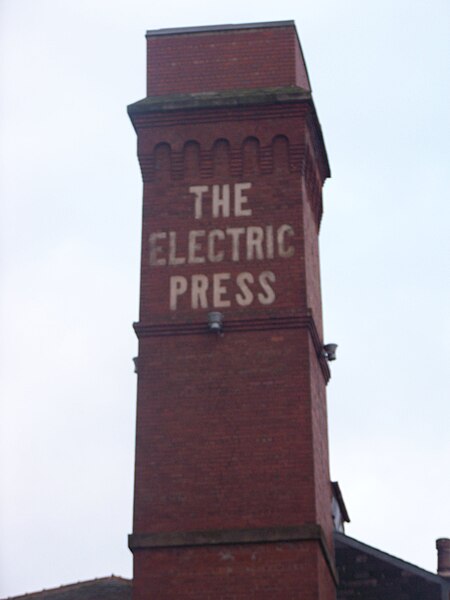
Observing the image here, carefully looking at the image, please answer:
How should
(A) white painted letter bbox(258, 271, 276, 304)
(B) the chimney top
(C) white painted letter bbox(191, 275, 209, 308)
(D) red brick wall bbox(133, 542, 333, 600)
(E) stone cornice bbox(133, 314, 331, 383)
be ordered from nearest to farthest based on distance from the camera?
(D) red brick wall bbox(133, 542, 333, 600) < (E) stone cornice bbox(133, 314, 331, 383) < (A) white painted letter bbox(258, 271, 276, 304) < (C) white painted letter bbox(191, 275, 209, 308) < (B) the chimney top

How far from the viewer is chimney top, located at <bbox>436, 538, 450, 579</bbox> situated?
31.1 metres

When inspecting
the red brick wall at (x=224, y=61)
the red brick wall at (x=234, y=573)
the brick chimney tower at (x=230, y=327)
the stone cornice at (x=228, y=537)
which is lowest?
the red brick wall at (x=234, y=573)

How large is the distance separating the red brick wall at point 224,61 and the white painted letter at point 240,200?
1.87 m

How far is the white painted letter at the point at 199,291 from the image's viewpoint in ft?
88.8

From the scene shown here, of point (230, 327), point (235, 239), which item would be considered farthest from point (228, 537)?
point (235, 239)

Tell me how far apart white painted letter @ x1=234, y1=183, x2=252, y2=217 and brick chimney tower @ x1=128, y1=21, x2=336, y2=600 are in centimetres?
2

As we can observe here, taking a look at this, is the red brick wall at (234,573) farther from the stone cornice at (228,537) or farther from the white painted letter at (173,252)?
the white painted letter at (173,252)

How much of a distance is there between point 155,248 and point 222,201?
4.51 feet

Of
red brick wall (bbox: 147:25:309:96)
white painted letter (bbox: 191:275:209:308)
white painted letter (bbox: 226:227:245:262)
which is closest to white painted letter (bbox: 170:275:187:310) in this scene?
white painted letter (bbox: 191:275:209:308)

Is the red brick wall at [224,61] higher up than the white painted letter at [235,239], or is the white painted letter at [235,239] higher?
the red brick wall at [224,61]

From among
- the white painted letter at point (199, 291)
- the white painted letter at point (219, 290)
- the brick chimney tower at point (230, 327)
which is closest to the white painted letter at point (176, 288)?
the brick chimney tower at point (230, 327)

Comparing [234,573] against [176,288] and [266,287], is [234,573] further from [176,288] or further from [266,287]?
[176,288]

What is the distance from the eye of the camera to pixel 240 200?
90.7 feet

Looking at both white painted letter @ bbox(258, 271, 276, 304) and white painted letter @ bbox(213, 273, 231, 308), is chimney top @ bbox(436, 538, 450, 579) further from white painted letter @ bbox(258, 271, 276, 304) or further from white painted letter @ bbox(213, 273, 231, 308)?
white painted letter @ bbox(213, 273, 231, 308)
